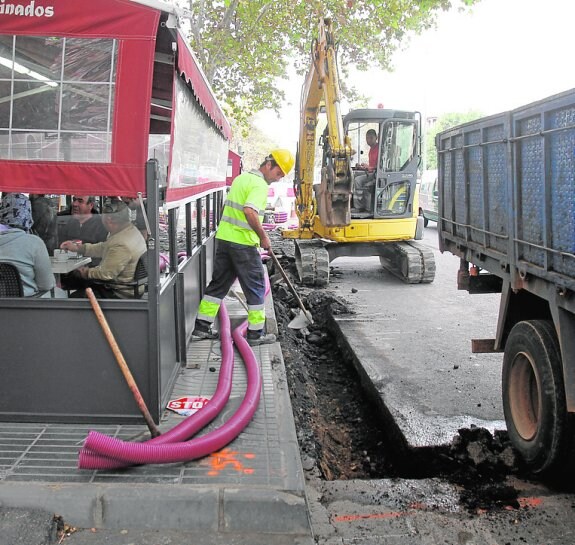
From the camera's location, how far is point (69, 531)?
3.07m

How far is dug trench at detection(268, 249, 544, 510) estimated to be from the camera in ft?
13.4

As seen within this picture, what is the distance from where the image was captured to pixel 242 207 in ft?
19.5

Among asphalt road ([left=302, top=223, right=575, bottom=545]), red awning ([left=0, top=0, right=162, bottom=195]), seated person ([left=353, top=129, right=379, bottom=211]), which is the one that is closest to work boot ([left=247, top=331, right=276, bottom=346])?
asphalt road ([left=302, top=223, right=575, bottom=545])

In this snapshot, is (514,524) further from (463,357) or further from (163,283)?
(463,357)

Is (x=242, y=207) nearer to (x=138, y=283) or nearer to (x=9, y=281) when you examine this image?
(x=138, y=283)

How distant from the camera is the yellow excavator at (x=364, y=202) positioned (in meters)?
10.9

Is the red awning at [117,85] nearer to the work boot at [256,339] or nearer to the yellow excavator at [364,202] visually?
the work boot at [256,339]

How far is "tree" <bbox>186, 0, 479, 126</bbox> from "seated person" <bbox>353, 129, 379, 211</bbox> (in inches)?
125

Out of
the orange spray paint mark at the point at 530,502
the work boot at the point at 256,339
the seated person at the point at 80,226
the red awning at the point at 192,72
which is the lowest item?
the orange spray paint mark at the point at 530,502

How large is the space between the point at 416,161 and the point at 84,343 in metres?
9.35

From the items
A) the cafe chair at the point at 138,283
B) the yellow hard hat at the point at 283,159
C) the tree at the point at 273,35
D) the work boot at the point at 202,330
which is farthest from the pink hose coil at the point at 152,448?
the tree at the point at 273,35

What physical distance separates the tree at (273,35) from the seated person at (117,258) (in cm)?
1042

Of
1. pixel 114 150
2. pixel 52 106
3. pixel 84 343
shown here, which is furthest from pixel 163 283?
pixel 52 106

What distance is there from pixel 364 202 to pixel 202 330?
22.1 ft
